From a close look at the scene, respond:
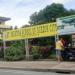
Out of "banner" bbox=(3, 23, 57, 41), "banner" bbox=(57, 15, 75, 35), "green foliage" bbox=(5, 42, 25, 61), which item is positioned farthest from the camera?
"green foliage" bbox=(5, 42, 25, 61)

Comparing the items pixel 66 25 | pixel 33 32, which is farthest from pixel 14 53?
pixel 66 25

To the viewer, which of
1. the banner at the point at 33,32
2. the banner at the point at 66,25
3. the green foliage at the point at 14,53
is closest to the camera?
the banner at the point at 66,25

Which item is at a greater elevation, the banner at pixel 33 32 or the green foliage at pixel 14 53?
the banner at pixel 33 32

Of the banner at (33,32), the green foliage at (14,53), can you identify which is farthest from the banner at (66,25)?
the green foliage at (14,53)

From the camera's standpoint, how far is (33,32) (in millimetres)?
27203

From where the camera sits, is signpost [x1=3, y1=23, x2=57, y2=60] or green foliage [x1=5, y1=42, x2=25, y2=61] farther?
green foliage [x1=5, y1=42, x2=25, y2=61]

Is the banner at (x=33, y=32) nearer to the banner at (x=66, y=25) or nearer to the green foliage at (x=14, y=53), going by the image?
the banner at (x=66, y=25)

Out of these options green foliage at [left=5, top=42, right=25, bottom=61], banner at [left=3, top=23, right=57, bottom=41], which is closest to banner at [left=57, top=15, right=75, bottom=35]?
banner at [left=3, top=23, right=57, bottom=41]

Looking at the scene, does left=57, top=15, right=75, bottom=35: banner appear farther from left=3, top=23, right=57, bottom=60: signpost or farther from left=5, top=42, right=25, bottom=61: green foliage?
left=5, top=42, right=25, bottom=61: green foliage

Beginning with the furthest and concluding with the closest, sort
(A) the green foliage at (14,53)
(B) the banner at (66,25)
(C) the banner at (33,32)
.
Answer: (A) the green foliage at (14,53) → (C) the banner at (33,32) → (B) the banner at (66,25)

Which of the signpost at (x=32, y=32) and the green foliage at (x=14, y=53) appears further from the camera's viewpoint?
the green foliage at (x=14, y=53)

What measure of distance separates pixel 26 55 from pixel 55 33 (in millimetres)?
4248

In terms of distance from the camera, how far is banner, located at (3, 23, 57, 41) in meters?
25.3

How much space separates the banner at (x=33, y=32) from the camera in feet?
83.1
